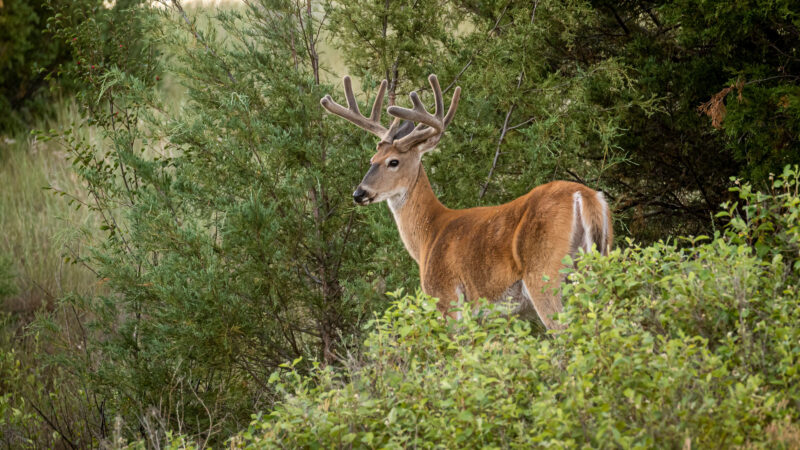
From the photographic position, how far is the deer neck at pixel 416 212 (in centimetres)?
642

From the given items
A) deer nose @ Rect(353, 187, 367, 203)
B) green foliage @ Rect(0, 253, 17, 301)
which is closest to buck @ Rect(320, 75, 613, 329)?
deer nose @ Rect(353, 187, 367, 203)

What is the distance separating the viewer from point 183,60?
7.20 metres

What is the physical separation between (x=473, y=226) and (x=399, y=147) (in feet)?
2.72

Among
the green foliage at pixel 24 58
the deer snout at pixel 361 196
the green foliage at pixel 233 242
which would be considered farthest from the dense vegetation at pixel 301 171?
the green foliage at pixel 24 58

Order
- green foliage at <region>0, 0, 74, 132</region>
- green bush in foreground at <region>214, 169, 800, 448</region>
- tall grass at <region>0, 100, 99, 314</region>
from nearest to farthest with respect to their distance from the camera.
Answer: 1. green bush in foreground at <region>214, 169, 800, 448</region>
2. tall grass at <region>0, 100, 99, 314</region>
3. green foliage at <region>0, 0, 74, 132</region>

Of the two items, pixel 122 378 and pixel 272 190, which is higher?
pixel 272 190

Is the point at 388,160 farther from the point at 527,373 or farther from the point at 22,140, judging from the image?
the point at 22,140

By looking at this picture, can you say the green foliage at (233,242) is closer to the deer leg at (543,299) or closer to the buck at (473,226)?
the buck at (473,226)

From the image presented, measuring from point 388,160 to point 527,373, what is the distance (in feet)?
9.48

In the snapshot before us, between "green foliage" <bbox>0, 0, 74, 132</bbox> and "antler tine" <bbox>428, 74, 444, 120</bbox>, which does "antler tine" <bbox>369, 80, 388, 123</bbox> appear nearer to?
"antler tine" <bbox>428, 74, 444, 120</bbox>

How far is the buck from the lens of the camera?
5.31m

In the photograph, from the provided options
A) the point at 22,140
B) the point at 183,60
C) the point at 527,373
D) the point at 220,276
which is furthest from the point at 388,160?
the point at 22,140

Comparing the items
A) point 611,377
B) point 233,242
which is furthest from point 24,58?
point 611,377

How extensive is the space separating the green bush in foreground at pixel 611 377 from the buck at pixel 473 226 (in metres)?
0.59
